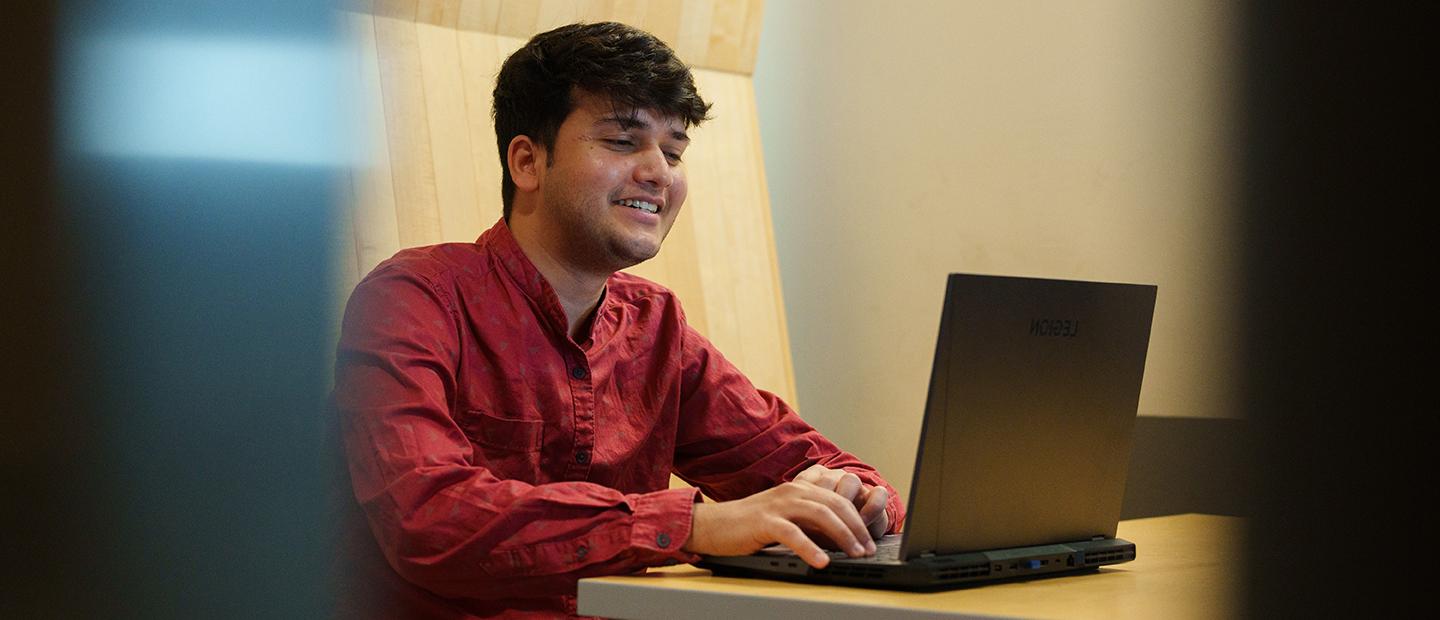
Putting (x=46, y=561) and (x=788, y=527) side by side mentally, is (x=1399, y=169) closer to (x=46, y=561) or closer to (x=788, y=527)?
(x=46, y=561)

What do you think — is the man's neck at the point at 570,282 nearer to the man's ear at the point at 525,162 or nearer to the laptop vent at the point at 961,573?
the man's ear at the point at 525,162

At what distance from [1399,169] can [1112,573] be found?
35.4 inches

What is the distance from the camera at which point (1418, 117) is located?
22 cm

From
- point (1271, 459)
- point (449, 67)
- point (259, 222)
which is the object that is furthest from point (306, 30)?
point (449, 67)

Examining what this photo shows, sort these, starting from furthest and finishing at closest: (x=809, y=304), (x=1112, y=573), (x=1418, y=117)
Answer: (x=809, y=304)
(x=1112, y=573)
(x=1418, y=117)

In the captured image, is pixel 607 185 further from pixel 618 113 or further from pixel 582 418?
pixel 582 418

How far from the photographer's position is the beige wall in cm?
238

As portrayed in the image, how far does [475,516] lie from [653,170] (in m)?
0.57

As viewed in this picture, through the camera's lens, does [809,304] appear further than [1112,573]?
Yes

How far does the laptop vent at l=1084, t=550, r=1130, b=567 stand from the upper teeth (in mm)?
650

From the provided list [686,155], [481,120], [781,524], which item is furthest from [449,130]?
[781,524]

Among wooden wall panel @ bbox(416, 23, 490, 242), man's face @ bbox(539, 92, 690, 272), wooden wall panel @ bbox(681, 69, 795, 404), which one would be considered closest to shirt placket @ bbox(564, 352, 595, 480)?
man's face @ bbox(539, 92, 690, 272)

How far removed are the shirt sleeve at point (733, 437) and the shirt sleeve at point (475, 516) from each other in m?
0.43

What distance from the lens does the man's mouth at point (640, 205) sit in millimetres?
1487
